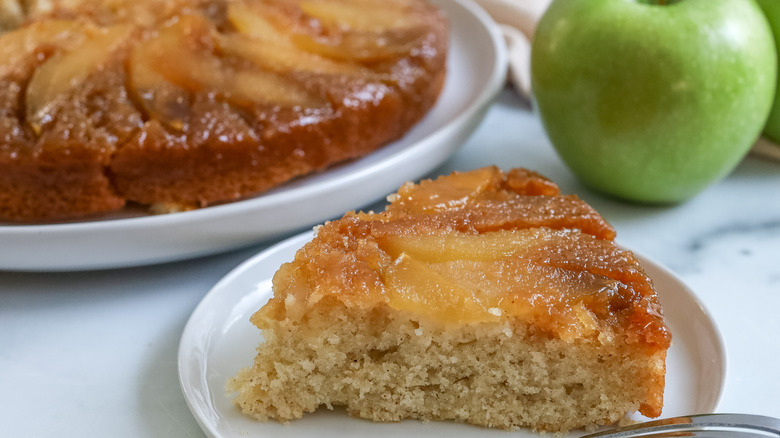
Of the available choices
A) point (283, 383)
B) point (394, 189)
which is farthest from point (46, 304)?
point (394, 189)

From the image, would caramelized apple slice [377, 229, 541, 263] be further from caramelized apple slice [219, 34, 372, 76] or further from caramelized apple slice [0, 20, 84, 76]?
caramelized apple slice [0, 20, 84, 76]

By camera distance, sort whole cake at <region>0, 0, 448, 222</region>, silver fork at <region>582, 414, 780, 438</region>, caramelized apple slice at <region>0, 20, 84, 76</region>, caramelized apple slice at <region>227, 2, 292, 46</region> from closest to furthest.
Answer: silver fork at <region>582, 414, 780, 438</region> < whole cake at <region>0, 0, 448, 222</region> < caramelized apple slice at <region>0, 20, 84, 76</region> < caramelized apple slice at <region>227, 2, 292, 46</region>

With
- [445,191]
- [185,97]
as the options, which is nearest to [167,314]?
[185,97]

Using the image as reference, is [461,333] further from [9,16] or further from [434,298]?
[9,16]

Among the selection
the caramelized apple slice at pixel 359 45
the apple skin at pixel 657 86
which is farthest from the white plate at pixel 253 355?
the caramelized apple slice at pixel 359 45

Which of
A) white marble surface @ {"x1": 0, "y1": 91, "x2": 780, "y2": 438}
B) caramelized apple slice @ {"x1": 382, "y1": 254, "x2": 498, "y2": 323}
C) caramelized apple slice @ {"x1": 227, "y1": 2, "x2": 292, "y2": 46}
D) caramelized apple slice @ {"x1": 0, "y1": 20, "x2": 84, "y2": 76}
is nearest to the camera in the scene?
caramelized apple slice @ {"x1": 382, "y1": 254, "x2": 498, "y2": 323}

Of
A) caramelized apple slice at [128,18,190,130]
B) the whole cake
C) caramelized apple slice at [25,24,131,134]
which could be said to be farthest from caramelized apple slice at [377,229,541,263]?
caramelized apple slice at [25,24,131,134]
